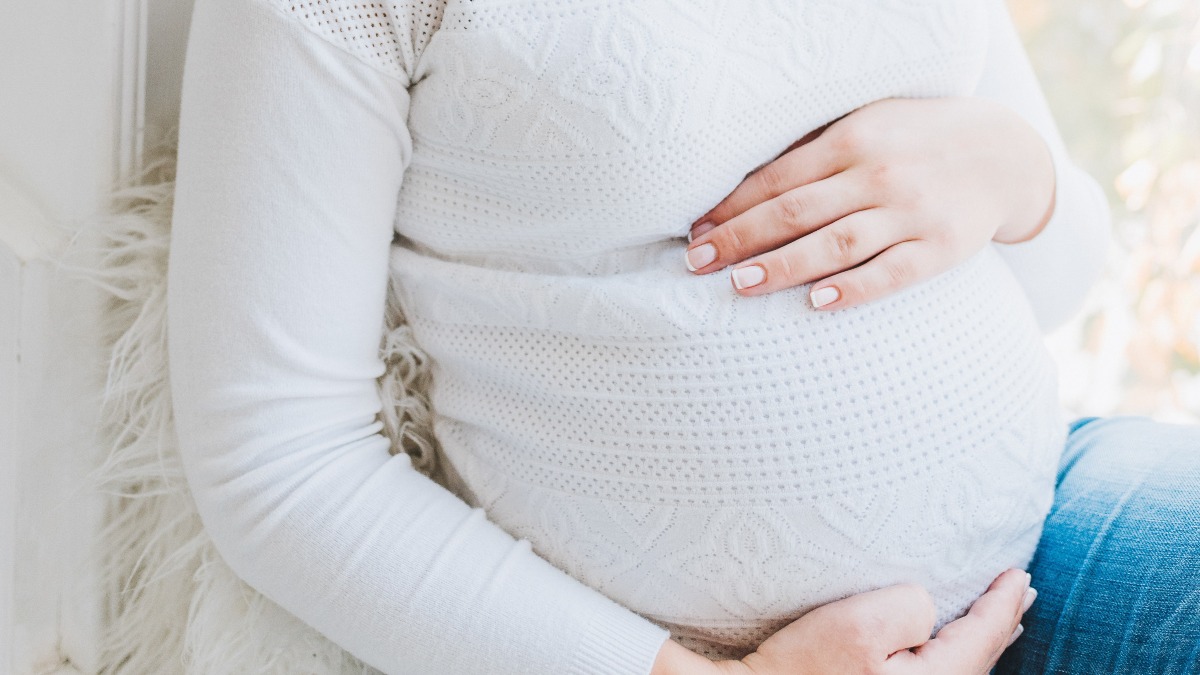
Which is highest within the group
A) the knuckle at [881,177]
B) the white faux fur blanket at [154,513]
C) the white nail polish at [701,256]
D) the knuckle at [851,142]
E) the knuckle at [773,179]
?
the knuckle at [851,142]

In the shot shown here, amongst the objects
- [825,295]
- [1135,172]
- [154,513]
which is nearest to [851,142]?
[825,295]

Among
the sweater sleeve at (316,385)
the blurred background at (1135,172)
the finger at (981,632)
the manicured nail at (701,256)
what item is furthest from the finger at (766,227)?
the blurred background at (1135,172)

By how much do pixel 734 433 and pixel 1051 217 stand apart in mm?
493

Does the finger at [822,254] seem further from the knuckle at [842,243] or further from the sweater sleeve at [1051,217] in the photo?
the sweater sleeve at [1051,217]

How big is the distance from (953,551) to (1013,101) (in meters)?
0.50

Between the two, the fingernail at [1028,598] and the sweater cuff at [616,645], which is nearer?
the sweater cuff at [616,645]

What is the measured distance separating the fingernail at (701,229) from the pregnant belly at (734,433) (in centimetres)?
4

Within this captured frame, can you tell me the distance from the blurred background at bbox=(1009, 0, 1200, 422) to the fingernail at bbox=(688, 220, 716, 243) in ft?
4.31

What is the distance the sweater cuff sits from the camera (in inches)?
27.4

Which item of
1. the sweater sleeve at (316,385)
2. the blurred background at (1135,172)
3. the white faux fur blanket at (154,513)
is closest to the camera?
the sweater sleeve at (316,385)

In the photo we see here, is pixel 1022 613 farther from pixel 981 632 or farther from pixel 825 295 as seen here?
pixel 825 295

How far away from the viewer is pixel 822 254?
713 mm

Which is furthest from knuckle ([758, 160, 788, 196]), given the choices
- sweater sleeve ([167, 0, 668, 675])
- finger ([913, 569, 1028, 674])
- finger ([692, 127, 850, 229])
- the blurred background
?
the blurred background

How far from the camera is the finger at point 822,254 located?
0.70 meters
